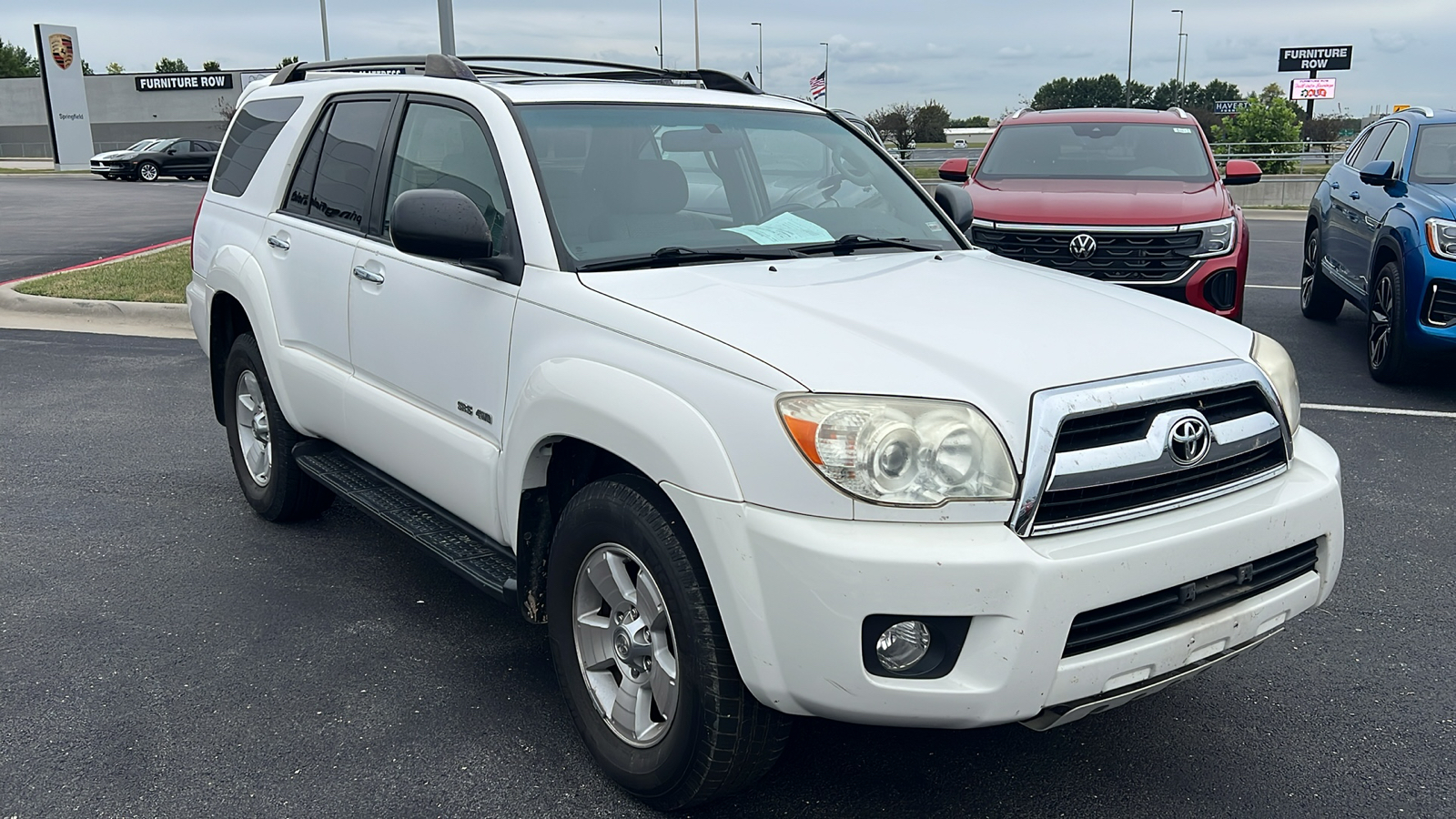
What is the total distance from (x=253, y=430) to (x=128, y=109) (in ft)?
249

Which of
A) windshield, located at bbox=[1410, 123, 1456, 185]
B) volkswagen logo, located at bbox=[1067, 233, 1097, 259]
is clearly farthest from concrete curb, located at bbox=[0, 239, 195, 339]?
windshield, located at bbox=[1410, 123, 1456, 185]

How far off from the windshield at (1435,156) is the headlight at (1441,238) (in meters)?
0.85

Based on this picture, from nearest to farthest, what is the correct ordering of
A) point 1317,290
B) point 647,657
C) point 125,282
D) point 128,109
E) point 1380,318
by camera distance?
1. point 647,657
2. point 1380,318
3. point 1317,290
4. point 125,282
5. point 128,109

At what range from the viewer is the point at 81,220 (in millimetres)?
20422

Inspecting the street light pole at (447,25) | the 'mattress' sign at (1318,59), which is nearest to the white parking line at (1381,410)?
the street light pole at (447,25)

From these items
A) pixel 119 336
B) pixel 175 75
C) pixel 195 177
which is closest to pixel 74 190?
pixel 195 177

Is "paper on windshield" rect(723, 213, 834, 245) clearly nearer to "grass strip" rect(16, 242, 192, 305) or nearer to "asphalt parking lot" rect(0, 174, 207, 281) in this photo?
"grass strip" rect(16, 242, 192, 305)

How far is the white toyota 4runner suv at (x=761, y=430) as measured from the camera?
2482mm

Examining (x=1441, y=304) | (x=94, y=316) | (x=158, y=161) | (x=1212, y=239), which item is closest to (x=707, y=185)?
(x=1212, y=239)

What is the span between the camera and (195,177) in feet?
128

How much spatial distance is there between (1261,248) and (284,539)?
15136 millimetres

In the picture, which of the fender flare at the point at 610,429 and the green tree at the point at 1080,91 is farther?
the green tree at the point at 1080,91

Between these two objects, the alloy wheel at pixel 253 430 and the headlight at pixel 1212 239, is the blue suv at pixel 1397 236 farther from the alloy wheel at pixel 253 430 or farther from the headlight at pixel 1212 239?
the alloy wheel at pixel 253 430

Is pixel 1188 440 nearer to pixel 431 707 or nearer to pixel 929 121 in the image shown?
pixel 431 707
